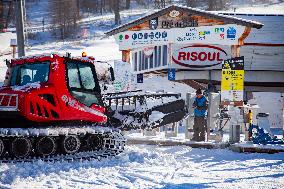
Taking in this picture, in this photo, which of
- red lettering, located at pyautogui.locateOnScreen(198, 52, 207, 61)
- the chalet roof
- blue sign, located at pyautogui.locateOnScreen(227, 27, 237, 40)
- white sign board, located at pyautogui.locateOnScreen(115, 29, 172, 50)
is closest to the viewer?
the chalet roof

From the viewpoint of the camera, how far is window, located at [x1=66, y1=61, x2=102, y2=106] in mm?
9938

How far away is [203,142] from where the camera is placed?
39.2 ft

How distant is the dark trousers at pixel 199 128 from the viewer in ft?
41.1

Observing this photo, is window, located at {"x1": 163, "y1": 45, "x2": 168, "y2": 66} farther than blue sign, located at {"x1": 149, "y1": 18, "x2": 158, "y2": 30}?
Yes

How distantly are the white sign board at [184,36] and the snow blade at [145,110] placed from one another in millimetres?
5350

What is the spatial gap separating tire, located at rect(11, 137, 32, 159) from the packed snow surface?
0.38m

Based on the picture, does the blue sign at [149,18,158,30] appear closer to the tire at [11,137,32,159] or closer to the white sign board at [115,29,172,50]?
the white sign board at [115,29,172,50]

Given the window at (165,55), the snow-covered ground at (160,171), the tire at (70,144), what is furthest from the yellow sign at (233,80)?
the window at (165,55)

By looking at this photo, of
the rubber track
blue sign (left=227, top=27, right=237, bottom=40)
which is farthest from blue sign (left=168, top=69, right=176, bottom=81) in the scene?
the rubber track

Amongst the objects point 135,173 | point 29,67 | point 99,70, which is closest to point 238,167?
point 135,173

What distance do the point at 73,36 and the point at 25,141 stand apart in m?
41.4

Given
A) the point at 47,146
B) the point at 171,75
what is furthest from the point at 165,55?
the point at 47,146

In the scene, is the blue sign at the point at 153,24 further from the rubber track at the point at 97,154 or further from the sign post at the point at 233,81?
the rubber track at the point at 97,154

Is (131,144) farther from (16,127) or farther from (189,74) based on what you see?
(189,74)
